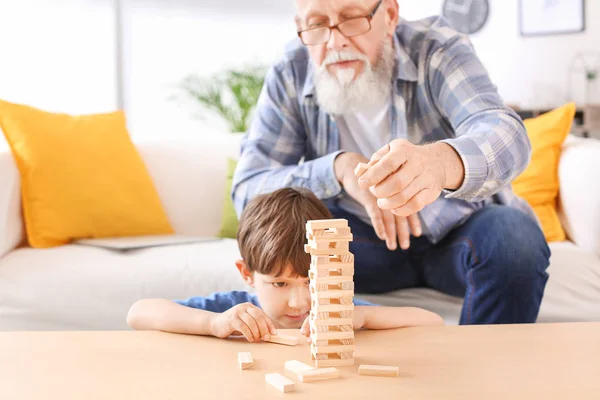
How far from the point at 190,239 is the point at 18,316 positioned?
64 centimetres

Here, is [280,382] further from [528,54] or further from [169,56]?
[528,54]

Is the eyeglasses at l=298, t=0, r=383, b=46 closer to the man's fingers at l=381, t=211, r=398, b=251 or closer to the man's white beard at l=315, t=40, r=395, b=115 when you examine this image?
the man's white beard at l=315, t=40, r=395, b=115

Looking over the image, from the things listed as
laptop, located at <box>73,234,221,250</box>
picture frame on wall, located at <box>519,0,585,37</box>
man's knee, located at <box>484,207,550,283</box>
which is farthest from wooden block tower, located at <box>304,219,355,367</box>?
picture frame on wall, located at <box>519,0,585,37</box>

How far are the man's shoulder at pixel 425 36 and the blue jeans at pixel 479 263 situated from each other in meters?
0.43

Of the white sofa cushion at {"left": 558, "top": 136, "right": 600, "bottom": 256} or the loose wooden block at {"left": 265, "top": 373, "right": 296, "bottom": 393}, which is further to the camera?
the white sofa cushion at {"left": 558, "top": 136, "right": 600, "bottom": 256}

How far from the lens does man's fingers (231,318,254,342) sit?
105 centimetres

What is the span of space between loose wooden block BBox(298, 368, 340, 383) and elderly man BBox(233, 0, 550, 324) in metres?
0.55

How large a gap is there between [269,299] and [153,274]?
855 mm

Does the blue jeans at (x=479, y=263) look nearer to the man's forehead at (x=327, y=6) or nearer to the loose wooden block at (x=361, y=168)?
the man's forehead at (x=327, y=6)

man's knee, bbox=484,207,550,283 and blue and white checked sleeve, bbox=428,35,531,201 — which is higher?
blue and white checked sleeve, bbox=428,35,531,201

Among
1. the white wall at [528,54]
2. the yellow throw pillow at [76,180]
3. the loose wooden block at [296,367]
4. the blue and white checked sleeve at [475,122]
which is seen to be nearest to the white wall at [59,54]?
the yellow throw pillow at [76,180]

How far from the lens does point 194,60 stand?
15.6ft

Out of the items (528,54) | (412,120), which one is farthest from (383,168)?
(528,54)

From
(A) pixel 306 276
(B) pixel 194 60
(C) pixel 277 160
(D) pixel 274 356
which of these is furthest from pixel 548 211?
(B) pixel 194 60
